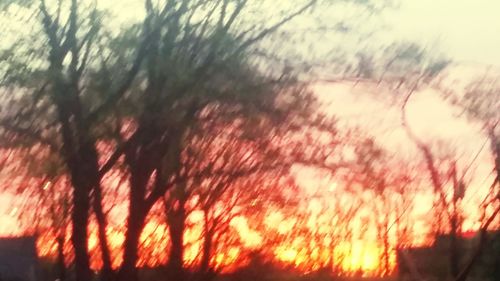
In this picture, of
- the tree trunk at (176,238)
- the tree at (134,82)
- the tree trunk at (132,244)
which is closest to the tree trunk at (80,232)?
the tree at (134,82)

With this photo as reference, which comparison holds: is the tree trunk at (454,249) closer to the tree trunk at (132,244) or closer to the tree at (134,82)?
the tree at (134,82)

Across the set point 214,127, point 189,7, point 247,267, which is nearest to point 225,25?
point 189,7

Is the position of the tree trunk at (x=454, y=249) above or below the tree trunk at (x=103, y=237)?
above

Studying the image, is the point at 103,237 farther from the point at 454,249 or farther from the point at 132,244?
the point at 454,249

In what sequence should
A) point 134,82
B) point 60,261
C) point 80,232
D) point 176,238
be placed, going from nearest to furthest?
point 134,82
point 80,232
point 60,261
point 176,238

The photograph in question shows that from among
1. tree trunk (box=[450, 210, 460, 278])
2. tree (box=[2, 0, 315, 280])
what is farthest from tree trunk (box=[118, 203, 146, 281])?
tree trunk (box=[450, 210, 460, 278])

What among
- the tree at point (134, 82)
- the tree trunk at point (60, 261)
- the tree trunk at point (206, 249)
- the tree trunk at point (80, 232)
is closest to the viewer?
the tree at point (134, 82)

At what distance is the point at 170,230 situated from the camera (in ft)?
14.4

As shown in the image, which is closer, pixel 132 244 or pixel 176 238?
pixel 132 244

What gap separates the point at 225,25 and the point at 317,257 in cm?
124

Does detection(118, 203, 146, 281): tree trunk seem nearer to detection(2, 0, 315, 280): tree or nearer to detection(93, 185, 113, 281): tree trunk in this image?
detection(93, 185, 113, 281): tree trunk

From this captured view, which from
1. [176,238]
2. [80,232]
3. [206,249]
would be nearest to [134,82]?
[80,232]

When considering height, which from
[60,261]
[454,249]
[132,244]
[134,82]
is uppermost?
[134,82]

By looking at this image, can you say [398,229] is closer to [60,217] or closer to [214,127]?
[214,127]
